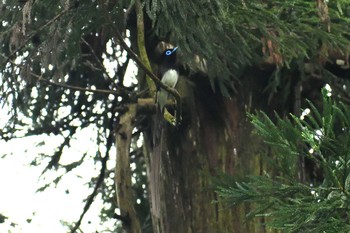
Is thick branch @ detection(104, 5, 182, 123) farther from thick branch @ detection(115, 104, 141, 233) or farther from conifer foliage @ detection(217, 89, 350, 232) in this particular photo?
conifer foliage @ detection(217, 89, 350, 232)

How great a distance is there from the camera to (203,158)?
519cm

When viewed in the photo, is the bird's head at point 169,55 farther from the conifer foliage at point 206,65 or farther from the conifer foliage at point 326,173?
the conifer foliage at point 326,173

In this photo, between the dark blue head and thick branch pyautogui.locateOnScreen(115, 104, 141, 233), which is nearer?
thick branch pyautogui.locateOnScreen(115, 104, 141, 233)

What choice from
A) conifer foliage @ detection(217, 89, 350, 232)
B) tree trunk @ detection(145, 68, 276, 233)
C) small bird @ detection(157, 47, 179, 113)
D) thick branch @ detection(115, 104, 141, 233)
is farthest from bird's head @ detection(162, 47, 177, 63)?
conifer foliage @ detection(217, 89, 350, 232)

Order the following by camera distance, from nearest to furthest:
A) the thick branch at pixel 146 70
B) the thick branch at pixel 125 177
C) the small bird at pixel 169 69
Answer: the thick branch at pixel 146 70 → the thick branch at pixel 125 177 → the small bird at pixel 169 69

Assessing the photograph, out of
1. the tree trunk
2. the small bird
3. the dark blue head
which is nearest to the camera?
the small bird

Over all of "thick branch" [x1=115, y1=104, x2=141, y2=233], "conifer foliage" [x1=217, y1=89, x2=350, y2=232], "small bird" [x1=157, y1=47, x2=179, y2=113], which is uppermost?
"small bird" [x1=157, y1=47, x2=179, y2=113]

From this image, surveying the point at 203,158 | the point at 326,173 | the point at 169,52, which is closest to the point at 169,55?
the point at 169,52

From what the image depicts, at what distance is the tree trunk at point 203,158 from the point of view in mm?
4973

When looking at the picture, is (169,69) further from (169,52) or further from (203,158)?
(203,158)

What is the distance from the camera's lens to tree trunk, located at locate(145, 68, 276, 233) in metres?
4.97

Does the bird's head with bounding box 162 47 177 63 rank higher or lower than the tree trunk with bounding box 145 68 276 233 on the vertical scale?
higher

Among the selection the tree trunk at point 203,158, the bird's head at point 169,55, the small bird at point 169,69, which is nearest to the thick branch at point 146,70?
the small bird at point 169,69

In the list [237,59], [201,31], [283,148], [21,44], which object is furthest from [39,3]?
[283,148]
